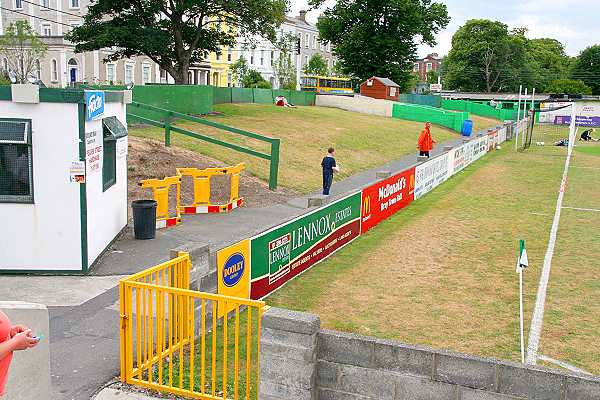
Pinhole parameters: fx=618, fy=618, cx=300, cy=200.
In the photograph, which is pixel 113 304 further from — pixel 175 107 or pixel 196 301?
pixel 175 107

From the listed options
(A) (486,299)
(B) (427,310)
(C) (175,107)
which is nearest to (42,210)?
(B) (427,310)

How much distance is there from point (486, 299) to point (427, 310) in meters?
1.36

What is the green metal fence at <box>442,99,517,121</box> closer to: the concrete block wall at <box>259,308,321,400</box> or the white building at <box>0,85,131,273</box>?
the white building at <box>0,85,131,273</box>

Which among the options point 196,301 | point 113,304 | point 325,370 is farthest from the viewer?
point 113,304

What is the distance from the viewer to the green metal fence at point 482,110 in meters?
71.1

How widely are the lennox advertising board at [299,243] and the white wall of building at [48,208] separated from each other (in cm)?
361

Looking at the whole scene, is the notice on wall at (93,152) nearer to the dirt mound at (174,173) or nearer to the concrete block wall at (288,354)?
the dirt mound at (174,173)

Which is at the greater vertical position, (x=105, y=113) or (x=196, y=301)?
(x=105, y=113)

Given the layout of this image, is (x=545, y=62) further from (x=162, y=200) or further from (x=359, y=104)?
(x=162, y=200)

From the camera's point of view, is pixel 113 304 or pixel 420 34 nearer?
pixel 113 304

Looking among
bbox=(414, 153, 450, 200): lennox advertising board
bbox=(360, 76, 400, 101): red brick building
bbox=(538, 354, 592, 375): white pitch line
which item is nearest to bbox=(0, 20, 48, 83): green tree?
bbox=(360, 76, 400, 101): red brick building

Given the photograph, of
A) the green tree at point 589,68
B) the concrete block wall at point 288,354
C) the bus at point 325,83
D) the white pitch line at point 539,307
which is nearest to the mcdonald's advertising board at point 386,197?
the white pitch line at point 539,307

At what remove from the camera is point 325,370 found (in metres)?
6.38

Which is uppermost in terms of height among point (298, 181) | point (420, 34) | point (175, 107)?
point (420, 34)
